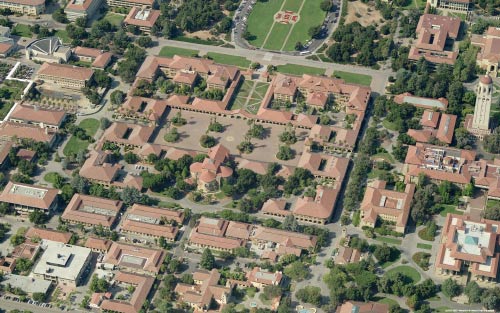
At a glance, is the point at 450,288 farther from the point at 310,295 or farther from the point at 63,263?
the point at 63,263

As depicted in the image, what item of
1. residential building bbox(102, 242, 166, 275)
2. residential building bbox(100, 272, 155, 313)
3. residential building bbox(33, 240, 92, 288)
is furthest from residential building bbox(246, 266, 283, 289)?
residential building bbox(33, 240, 92, 288)

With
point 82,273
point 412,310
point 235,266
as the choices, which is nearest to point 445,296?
point 412,310

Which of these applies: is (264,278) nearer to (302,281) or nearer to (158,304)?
(302,281)

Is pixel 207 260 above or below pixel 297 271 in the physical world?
below

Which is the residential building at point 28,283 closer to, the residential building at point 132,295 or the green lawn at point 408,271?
the residential building at point 132,295

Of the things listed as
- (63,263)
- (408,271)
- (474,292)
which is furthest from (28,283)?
(474,292)

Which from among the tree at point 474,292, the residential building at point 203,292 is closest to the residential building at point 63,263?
the residential building at point 203,292

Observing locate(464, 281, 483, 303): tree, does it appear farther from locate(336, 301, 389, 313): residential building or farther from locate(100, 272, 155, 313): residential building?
locate(100, 272, 155, 313): residential building
